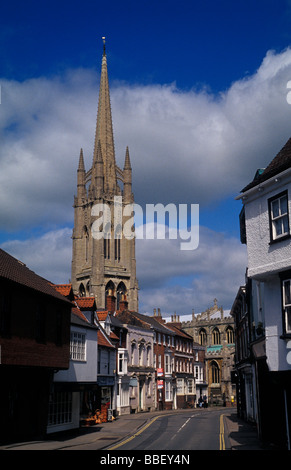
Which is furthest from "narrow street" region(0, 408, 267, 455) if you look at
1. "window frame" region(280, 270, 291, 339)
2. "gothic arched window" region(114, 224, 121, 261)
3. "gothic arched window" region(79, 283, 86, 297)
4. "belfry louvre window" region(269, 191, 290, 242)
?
"gothic arched window" region(114, 224, 121, 261)

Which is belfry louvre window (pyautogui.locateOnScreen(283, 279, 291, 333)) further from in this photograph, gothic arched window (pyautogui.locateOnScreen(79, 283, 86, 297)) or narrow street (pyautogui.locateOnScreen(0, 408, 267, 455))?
gothic arched window (pyautogui.locateOnScreen(79, 283, 86, 297))

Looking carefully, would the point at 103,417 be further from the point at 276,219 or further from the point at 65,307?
the point at 276,219

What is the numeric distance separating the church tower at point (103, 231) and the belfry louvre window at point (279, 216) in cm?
8331

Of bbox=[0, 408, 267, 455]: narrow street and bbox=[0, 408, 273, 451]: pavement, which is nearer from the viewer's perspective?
bbox=[0, 408, 267, 455]: narrow street

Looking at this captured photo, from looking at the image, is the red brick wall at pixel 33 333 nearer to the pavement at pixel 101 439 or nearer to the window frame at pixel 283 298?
the pavement at pixel 101 439

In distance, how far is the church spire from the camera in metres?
118

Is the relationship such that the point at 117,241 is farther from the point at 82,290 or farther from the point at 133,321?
A: the point at 133,321

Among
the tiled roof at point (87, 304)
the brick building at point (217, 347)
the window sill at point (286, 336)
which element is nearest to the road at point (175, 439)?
the window sill at point (286, 336)

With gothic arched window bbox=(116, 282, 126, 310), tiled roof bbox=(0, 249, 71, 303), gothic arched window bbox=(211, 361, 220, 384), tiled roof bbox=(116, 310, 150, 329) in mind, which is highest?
gothic arched window bbox=(116, 282, 126, 310)

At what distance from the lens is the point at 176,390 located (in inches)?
2697

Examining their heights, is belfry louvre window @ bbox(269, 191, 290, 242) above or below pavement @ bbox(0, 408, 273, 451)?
above

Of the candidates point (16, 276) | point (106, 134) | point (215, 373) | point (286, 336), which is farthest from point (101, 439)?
point (106, 134)

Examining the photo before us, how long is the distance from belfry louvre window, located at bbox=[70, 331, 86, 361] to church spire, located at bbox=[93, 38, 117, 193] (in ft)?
281
